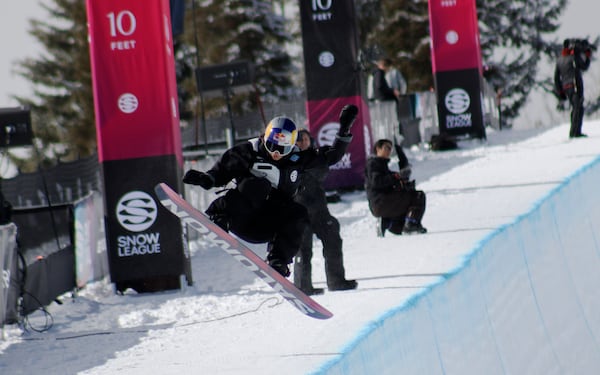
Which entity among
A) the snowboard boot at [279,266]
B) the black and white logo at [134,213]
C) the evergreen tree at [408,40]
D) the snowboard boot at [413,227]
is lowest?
the snowboard boot at [413,227]

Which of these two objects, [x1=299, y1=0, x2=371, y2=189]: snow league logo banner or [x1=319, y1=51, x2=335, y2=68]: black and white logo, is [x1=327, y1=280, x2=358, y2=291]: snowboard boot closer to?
[x1=299, y1=0, x2=371, y2=189]: snow league logo banner

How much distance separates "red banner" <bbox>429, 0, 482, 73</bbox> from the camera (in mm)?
21219

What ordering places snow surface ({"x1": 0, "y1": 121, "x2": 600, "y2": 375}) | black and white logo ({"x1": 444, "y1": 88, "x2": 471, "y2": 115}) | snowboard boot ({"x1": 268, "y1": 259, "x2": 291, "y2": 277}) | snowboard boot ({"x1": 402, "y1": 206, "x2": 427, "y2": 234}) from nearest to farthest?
snow surface ({"x1": 0, "y1": 121, "x2": 600, "y2": 375}) → snowboard boot ({"x1": 268, "y1": 259, "x2": 291, "y2": 277}) → snowboard boot ({"x1": 402, "y1": 206, "x2": 427, "y2": 234}) → black and white logo ({"x1": 444, "y1": 88, "x2": 471, "y2": 115})

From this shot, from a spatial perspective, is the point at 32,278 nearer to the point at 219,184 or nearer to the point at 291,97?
the point at 219,184

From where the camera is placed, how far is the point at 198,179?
684 centimetres

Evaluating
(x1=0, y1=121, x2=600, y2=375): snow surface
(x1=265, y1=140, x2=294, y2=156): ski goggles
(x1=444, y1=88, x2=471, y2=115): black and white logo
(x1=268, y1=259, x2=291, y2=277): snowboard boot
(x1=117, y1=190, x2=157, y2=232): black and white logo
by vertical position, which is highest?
(x1=444, y1=88, x2=471, y2=115): black and white logo

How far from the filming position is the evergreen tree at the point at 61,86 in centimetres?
4241

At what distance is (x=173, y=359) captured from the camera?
7.18 metres

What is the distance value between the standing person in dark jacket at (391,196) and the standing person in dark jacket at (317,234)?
1678 mm

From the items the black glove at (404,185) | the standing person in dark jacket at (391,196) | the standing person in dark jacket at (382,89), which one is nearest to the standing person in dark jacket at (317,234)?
the standing person in dark jacket at (391,196)

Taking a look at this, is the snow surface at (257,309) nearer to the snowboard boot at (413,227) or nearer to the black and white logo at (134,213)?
the snowboard boot at (413,227)

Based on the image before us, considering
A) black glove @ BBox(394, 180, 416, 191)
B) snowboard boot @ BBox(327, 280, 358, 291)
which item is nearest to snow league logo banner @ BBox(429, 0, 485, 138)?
black glove @ BBox(394, 180, 416, 191)

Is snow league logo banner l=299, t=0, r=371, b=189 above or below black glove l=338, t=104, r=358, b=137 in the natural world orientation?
above

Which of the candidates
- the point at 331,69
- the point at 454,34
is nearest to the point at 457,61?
the point at 454,34
